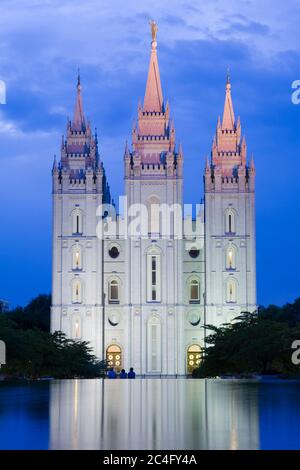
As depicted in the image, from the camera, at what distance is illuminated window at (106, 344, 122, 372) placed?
75438 millimetres

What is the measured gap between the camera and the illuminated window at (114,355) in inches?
2970

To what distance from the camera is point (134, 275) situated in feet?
245

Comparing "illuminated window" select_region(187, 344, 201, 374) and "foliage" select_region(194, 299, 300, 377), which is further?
"illuminated window" select_region(187, 344, 201, 374)

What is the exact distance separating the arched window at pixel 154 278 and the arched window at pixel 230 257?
5.13 meters

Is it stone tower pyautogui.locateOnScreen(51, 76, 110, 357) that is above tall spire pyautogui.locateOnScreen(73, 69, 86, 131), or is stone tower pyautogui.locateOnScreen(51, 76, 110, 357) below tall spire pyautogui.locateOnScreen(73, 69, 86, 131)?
below

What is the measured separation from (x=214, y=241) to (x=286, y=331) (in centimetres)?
4203

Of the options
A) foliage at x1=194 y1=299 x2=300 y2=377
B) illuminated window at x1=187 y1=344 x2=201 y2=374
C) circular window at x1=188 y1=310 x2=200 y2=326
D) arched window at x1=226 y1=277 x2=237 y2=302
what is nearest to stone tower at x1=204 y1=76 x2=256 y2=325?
arched window at x1=226 y1=277 x2=237 y2=302

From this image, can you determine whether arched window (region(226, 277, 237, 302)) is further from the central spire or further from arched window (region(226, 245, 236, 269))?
the central spire

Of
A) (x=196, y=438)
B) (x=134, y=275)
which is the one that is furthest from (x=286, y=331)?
(x=134, y=275)

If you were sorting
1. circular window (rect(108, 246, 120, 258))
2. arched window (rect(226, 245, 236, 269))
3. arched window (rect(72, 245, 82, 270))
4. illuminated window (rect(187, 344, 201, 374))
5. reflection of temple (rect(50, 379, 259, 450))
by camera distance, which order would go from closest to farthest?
reflection of temple (rect(50, 379, 259, 450)) < illuminated window (rect(187, 344, 201, 374)) < arched window (rect(226, 245, 236, 269)) < arched window (rect(72, 245, 82, 270)) < circular window (rect(108, 246, 120, 258))

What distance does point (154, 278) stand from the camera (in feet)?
247

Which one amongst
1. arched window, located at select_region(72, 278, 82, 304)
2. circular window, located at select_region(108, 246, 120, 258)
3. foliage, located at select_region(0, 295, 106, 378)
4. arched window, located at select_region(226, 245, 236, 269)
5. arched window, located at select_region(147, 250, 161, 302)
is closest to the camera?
foliage, located at select_region(0, 295, 106, 378)

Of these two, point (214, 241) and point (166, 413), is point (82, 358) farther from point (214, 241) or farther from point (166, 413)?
point (166, 413)

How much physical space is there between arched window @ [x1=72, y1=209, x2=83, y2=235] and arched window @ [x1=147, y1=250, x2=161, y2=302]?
5629 mm
